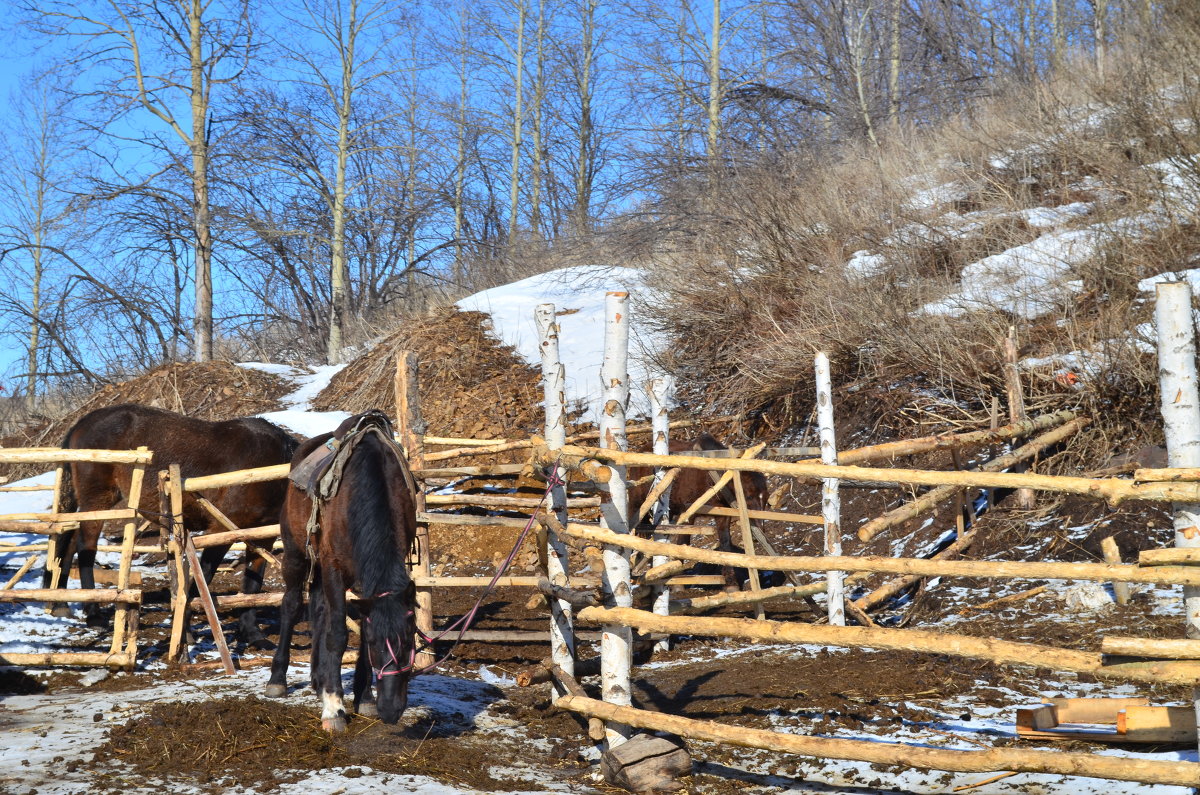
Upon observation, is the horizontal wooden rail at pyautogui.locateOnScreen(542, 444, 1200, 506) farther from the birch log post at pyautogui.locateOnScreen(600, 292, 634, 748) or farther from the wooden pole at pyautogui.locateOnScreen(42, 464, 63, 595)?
the wooden pole at pyautogui.locateOnScreen(42, 464, 63, 595)

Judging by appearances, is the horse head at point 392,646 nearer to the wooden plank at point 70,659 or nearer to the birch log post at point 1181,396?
the wooden plank at point 70,659

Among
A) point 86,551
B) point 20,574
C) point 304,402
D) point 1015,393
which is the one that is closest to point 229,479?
point 86,551

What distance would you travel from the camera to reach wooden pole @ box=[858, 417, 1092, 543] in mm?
7152

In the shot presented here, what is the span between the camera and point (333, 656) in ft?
16.7

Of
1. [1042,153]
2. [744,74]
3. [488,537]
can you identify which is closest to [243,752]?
[488,537]

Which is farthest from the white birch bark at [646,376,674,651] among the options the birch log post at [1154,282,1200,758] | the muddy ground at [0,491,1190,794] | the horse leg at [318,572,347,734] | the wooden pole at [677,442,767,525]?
the birch log post at [1154,282,1200,758]

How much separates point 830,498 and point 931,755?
11.2 ft

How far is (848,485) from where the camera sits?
1023 centimetres

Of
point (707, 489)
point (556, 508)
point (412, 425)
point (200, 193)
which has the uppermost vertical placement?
point (200, 193)

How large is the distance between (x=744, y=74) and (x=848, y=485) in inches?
488

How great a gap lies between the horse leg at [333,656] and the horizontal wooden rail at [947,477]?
1.37 m

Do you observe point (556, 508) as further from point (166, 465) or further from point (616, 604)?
point (166, 465)

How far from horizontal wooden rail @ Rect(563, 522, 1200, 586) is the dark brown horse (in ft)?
3.11

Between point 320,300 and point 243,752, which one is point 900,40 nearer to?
point 320,300
